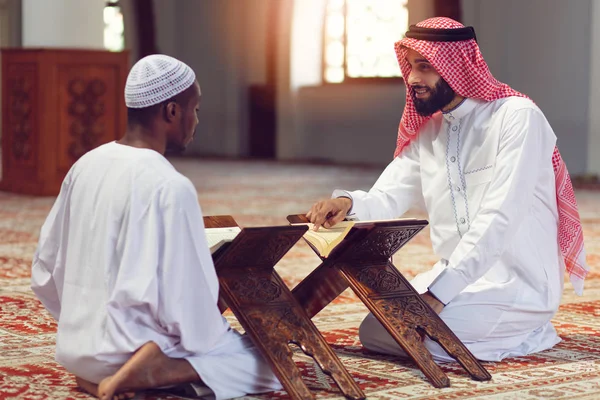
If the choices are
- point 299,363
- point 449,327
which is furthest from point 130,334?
point 449,327

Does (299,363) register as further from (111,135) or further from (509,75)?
(509,75)

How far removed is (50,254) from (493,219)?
4.22 ft

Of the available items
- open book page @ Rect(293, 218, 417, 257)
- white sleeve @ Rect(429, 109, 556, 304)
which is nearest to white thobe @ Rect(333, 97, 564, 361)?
white sleeve @ Rect(429, 109, 556, 304)

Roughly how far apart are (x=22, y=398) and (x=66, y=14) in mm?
6884

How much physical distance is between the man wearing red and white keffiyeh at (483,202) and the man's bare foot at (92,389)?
2.77ft

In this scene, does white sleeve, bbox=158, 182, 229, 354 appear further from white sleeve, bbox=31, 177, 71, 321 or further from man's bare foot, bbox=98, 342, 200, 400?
white sleeve, bbox=31, 177, 71, 321

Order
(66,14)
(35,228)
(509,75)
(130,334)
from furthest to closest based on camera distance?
(509,75) < (66,14) < (35,228) < (130,334)

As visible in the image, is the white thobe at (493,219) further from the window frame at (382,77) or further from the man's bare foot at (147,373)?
the window frame at (382,77)

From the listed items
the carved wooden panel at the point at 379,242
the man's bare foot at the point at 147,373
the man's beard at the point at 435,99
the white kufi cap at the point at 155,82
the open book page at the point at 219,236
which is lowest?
the man's bare foot at the point at 147,373

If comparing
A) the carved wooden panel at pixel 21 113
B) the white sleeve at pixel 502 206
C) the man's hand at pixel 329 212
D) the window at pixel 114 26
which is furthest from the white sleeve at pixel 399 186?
the window at pixel 114 26

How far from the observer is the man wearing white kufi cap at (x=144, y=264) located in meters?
2.72

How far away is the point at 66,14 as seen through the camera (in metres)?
9.37

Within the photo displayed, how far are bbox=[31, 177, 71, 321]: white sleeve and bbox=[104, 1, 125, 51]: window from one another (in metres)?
15.1

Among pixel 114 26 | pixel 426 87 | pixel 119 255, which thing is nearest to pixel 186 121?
pixel 119 255
